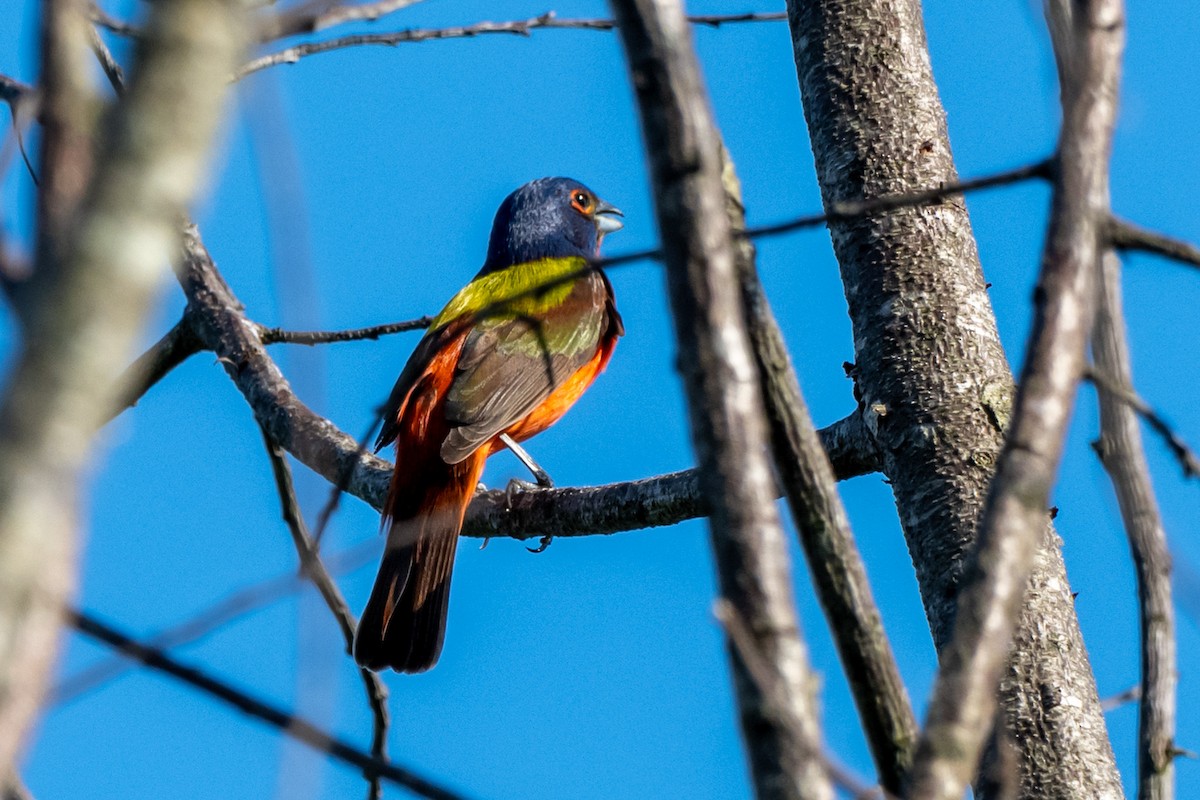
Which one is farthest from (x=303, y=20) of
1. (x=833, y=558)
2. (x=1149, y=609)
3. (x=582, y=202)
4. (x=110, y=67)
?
(x=582, y=202)

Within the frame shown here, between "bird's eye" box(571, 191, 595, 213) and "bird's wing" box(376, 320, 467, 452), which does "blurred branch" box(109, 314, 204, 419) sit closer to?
"bird's wing" box(376, 320, 467, 452)

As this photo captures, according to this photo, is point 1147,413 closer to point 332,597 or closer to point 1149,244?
point 1149,244

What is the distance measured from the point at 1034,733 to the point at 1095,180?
1.71 m

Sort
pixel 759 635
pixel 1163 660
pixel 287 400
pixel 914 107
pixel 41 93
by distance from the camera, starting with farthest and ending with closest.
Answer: pixel 287 400
pixel 914 107
pixel 1163 660
pixel 759 635
pixel 41 93

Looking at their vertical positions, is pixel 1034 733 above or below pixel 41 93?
below

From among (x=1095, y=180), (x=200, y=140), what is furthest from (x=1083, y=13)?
(x=200, y=140)

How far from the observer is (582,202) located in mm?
8453

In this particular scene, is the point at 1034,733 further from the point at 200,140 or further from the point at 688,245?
the point at 200,140

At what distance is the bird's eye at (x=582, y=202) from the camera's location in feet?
27.5

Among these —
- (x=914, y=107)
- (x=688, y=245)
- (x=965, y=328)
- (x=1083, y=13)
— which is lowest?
(x=688, y=245)

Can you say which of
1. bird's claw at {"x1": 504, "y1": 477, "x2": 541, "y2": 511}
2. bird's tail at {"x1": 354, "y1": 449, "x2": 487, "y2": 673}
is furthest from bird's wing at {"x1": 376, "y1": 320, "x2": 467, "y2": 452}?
bird's claw at {"x1": 504, "y1": 477, "x2": 541, "y2": 511}

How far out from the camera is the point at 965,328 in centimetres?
357

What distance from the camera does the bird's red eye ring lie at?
8367 mm

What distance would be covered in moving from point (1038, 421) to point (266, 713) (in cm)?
90
